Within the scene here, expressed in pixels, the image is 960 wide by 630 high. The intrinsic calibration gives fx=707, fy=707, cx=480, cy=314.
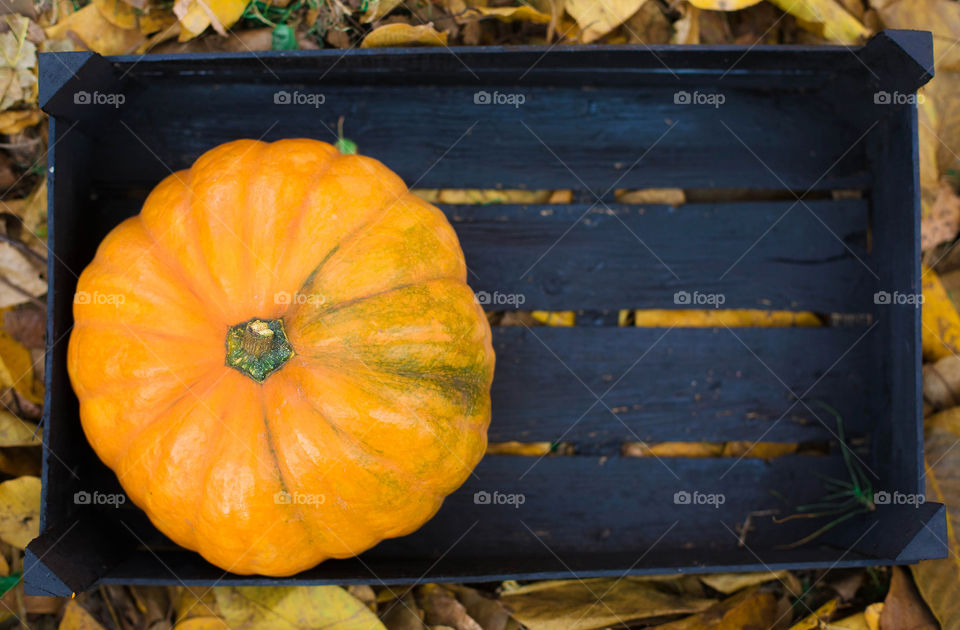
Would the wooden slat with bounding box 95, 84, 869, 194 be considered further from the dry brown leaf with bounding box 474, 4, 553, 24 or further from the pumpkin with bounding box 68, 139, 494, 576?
the pumpkin with bounding box 68, 139, 494, 576

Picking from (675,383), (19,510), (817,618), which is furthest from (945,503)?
(19,510)

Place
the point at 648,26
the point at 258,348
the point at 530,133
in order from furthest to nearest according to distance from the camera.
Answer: the point at 648,26
the point at 530,133
the point at 258,348

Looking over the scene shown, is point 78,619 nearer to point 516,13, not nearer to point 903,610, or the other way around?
point 516,13

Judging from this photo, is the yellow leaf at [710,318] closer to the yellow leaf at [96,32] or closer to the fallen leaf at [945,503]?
the fallen leaf at [945,503]

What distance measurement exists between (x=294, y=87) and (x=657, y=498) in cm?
163

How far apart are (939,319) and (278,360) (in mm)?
1985

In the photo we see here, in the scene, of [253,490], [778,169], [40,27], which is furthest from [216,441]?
[778,169]

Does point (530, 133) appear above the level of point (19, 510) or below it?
above

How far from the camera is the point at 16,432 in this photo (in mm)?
2123

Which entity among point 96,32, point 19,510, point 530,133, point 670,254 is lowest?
point 19,510

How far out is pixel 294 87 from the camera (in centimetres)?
210

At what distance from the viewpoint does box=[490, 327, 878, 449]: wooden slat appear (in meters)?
2.11

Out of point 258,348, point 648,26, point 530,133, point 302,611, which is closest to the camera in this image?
point 258,348

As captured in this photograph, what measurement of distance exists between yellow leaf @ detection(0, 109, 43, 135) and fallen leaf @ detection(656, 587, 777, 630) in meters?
2.44
